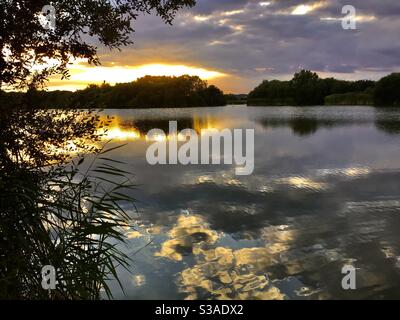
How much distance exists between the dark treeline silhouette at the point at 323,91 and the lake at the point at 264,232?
96022 mm

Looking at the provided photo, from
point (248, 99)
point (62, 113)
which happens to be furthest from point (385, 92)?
point (62, 113)

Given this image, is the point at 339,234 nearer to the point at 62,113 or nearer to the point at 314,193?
the point at 314,193

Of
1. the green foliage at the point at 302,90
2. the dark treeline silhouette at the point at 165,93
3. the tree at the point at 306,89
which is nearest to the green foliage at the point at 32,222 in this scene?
the green foliage at the point at 302,90

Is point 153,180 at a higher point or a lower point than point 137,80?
lower

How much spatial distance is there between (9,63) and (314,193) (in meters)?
13.2

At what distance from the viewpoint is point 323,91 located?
477ft

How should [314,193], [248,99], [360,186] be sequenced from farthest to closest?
1. [248,99]
2. [360,186]
3. [314,193]

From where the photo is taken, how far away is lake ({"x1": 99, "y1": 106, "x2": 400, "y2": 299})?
8.14 m

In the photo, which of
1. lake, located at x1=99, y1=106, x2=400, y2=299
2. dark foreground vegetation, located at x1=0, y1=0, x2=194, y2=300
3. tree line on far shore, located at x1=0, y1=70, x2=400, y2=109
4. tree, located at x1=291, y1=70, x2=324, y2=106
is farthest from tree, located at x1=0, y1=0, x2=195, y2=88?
tree, located at x1=291, y1=70, x2=324, y2=106

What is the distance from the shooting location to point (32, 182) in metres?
5.46

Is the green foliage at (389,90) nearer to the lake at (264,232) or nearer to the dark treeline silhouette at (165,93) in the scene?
the dark treeline silhouette at (165,93)

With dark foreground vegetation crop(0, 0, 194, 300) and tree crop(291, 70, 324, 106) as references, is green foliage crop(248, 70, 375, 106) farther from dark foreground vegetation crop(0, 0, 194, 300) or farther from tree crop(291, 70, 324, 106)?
dark foreground vegetation crop(0, 0, 194, 300)

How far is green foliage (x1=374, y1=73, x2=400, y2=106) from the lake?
94.2 m

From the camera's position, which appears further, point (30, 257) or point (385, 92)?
point (385, 92)
